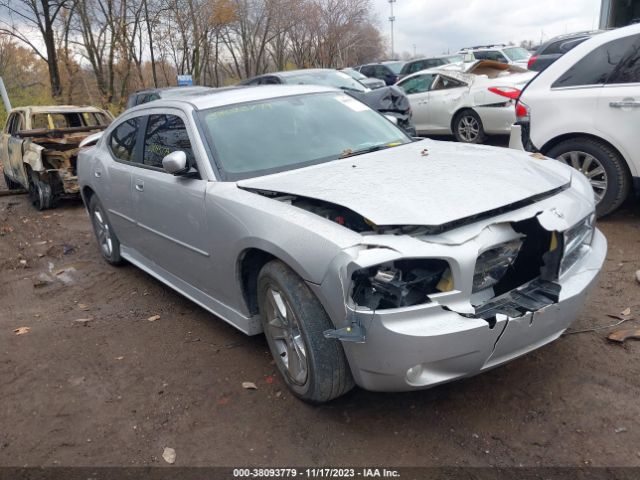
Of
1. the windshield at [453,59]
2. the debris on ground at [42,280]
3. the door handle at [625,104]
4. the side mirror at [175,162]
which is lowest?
the debris on ground at [42,280]

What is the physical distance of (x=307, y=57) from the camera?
134ft

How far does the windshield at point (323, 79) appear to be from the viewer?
10.4 metres

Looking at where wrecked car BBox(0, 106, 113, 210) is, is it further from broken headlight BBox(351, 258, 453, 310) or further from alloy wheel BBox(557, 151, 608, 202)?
broken headlight BBox(351, 258, 453, 310)

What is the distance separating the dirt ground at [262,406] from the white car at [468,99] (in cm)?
532

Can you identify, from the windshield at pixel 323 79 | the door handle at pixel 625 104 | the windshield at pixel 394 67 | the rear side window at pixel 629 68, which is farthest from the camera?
the windshield at pixel 394 67

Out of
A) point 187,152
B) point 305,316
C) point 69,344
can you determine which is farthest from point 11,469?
point 187,152

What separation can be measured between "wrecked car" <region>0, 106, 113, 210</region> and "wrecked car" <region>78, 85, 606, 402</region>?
5.13 metres

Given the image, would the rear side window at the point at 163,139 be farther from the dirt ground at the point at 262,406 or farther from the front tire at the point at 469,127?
the front tire at the point at 469,127

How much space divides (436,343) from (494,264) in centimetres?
55

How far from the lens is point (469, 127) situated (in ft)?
31.8

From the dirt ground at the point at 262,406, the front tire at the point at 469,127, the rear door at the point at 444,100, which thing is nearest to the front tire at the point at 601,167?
the dirt ground at the point at 262,406

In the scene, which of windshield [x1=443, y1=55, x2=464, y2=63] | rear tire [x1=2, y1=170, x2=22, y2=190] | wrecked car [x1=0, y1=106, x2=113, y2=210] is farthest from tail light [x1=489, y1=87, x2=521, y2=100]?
rear tire [x1=2, y1=170, x2=22, y2=190]

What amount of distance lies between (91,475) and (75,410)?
655 mm

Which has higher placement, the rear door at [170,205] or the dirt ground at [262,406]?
the rear door at [170,205]
